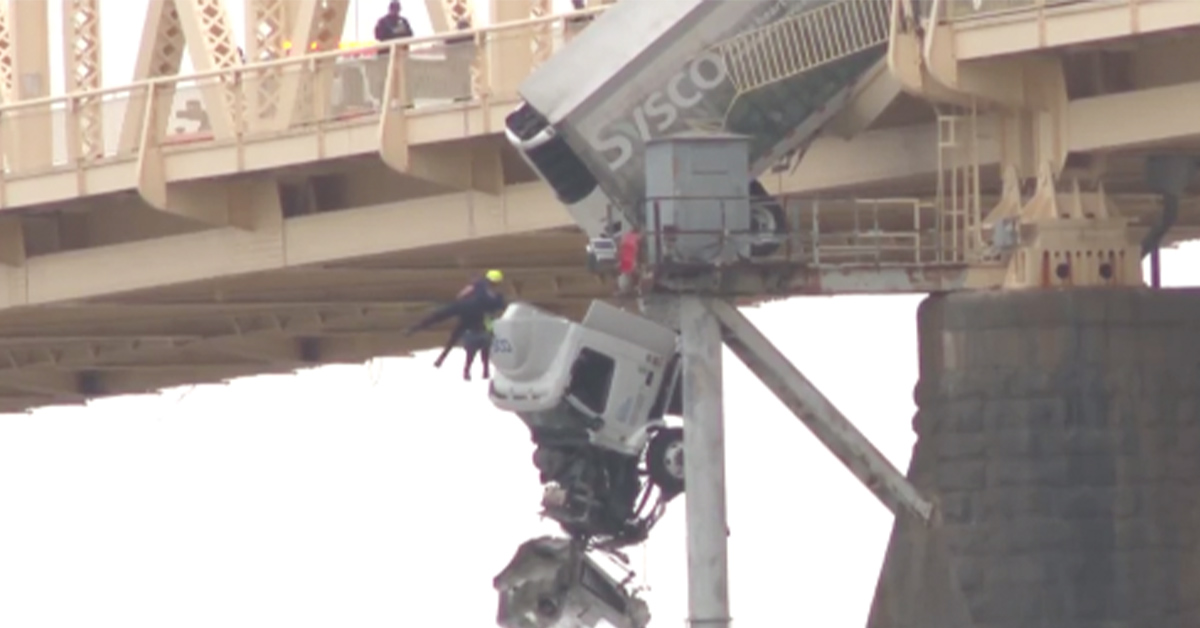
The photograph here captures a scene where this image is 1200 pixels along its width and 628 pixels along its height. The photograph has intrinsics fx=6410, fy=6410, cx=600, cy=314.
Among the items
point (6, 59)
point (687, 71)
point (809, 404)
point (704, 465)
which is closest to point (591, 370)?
point (704, 465)

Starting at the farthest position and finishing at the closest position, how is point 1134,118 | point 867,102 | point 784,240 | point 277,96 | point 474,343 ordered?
point 277,96, point 474,343, point 867,102, point 784,240, point 1134,118

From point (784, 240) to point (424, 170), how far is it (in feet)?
33.7

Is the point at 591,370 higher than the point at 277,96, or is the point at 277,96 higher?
the point at 277,96

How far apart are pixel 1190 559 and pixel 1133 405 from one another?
6.50 feet

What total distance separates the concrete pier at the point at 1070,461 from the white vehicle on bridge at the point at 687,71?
11.3 feet

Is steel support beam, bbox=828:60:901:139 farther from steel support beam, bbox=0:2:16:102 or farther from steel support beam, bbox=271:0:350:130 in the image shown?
steel support beam, bbox=0:2:16:102

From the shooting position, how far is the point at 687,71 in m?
78.4

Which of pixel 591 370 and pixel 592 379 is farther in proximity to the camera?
pixel 592 379

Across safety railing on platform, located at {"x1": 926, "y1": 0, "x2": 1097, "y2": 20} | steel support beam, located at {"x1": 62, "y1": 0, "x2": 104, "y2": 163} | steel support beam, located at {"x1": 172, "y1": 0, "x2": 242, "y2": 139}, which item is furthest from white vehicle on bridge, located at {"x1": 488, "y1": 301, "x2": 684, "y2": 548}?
steel support beam, located at {"x1": 62, "y1": 0, "x2": 104, "y2": 163}

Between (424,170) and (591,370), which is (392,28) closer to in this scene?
(424,170)

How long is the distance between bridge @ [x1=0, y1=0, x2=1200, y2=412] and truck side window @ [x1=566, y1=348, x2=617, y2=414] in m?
3.05

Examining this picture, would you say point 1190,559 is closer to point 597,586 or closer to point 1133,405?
point 1133,405

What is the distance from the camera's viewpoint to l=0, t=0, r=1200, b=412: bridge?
252 ft

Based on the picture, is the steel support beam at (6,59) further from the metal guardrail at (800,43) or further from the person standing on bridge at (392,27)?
the metal guardrail at (800,43)
